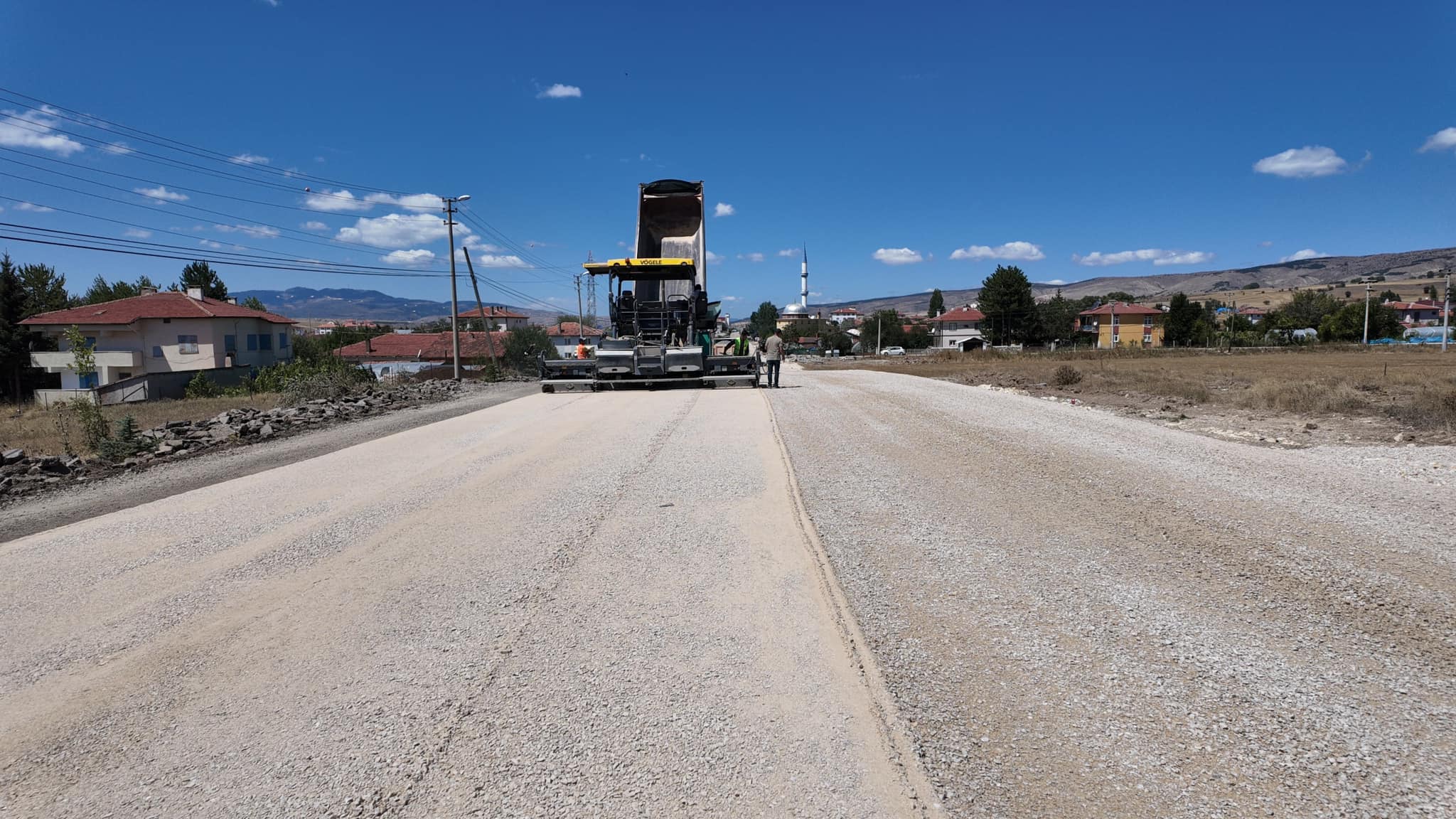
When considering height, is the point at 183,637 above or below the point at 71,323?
below

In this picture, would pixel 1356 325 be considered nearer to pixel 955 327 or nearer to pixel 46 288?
pixel 955 327

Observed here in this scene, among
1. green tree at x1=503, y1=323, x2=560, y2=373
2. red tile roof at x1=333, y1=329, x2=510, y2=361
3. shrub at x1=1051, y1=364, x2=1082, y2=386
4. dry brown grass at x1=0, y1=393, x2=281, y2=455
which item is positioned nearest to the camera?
dry brown grass at x1=0, y1=393, x2=281, y2=455

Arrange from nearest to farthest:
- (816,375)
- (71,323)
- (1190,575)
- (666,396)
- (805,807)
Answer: (805,807)
(1190,575)
(666,396)
(816,375)
(71,323)

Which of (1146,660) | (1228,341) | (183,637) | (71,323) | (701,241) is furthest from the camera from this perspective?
(1228,341)

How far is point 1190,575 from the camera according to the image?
478 cm

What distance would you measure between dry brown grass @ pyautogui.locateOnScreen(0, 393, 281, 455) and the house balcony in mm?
13193

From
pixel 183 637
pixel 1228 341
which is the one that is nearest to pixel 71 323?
pixel 183 637

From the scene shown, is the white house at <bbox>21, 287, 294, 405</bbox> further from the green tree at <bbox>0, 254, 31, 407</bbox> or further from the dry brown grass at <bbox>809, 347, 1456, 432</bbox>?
the dry brown grass at <bbox>809, 347, 1456, 432</bbox>

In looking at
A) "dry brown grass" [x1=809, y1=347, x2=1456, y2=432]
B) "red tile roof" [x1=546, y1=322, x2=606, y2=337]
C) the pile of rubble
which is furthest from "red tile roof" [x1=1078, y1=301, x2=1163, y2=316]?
the pile of rubble

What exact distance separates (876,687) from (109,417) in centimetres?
2368

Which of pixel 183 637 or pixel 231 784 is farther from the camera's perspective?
pixel 183 637

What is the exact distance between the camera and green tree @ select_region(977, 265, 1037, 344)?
85.1 metres

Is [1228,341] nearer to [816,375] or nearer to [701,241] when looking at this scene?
[816,375]

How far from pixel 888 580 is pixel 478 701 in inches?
102
